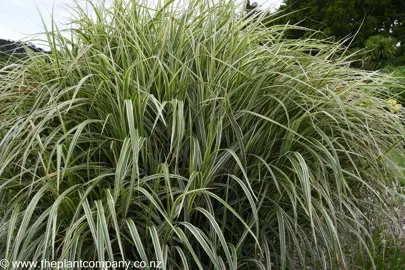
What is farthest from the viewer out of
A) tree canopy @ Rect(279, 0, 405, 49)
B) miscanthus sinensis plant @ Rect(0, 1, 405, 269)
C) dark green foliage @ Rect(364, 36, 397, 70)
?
tree canopy @ Rect(279, 0, 405, 49)

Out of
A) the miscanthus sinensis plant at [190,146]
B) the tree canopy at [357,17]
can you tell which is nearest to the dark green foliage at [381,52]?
the tree canopy at [357,17]

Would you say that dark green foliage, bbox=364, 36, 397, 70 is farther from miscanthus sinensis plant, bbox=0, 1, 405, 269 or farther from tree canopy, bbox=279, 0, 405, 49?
miscanthus sinensis plant, bbox=0, 1, 405, 269

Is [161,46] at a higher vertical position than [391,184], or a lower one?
higher

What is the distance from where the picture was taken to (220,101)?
75.0 inches

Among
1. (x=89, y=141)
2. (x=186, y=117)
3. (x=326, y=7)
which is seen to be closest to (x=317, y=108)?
(x=186, y=117)

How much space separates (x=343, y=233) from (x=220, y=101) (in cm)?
75

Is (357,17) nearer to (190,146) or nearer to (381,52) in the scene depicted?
(381,52)

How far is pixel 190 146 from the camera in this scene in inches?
68.0

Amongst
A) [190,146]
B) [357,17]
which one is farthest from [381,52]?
[190,146]

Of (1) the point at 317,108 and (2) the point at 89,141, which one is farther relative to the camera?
(1) the point at 317,108

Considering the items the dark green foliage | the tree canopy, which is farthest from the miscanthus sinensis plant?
the tree canopy

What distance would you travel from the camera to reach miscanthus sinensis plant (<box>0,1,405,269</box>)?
1.64 metres

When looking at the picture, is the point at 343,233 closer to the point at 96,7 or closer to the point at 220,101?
the point at 220,101

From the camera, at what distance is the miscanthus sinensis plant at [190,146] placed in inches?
64.5
